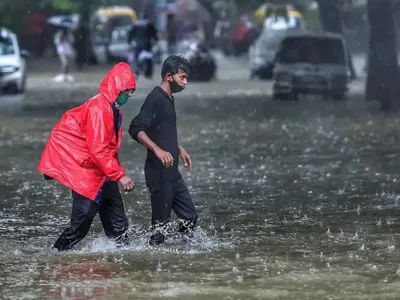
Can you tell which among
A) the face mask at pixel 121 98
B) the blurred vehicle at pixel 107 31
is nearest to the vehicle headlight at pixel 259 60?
the blurred vehicle at pixel 107 31

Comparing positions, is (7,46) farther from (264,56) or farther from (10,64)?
(264,56)

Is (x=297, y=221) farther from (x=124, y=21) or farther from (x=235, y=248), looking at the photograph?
(x=124, y=21)

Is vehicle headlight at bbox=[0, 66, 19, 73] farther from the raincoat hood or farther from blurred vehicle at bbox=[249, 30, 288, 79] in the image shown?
the raincoat hood

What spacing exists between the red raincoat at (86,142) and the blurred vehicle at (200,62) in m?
30.0

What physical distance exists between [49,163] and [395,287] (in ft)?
8.44

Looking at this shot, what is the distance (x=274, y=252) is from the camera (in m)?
9.57

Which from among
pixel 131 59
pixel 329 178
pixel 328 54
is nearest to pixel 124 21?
pixel 131 59

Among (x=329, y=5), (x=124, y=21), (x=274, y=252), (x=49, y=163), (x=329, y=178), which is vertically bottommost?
(x=124, y=21)

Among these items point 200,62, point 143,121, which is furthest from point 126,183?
point 200,62

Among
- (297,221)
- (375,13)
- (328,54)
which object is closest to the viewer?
(297,221)

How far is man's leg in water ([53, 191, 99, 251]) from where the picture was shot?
364 inches

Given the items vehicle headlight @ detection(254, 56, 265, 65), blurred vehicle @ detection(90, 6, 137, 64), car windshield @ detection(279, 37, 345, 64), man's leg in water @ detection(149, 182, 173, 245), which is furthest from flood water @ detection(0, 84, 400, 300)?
blurred vehicle @ detection(90, 6, 137, 64)

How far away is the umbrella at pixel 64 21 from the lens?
169 feet

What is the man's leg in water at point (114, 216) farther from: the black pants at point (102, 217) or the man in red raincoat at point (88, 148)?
the man in red raincoat at point (88, 148)
